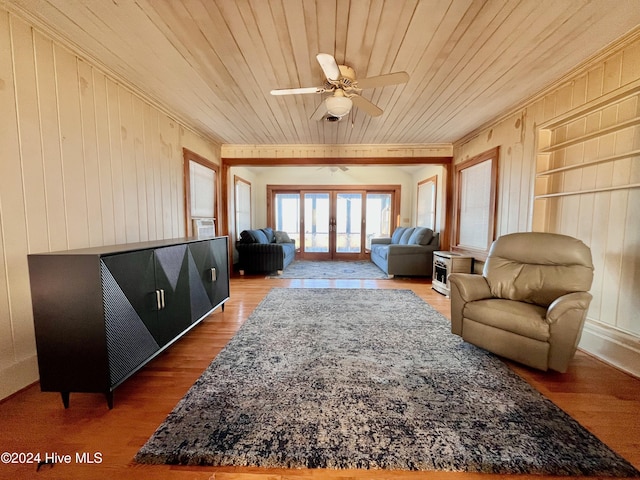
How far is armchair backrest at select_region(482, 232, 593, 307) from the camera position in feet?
6.67

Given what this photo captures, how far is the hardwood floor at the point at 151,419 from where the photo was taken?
1126mm

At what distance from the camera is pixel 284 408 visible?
4.91 ft

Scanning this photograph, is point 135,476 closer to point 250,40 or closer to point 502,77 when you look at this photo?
point 250,40

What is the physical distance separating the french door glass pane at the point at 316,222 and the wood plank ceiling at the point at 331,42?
4.44 m

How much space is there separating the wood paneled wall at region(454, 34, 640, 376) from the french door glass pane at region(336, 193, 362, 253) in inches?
186

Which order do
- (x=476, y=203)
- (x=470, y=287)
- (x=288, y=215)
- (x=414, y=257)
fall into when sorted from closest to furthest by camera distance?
1. (x=470, y=287)
2. (x=476, y=203)
3. (x=414, y=257)
4. (x=288, y=215)

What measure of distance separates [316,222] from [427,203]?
3.07 metres

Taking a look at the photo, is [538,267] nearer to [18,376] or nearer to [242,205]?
[18,376]

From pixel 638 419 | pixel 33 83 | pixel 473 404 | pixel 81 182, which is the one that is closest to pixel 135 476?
pixel 473 404

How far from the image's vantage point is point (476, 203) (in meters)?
3.93

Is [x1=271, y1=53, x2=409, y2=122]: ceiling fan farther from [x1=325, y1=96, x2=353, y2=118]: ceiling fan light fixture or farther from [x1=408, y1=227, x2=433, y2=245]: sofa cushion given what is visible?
[x1=408, y1=227, x2=433, y2=245]: sofa cushion

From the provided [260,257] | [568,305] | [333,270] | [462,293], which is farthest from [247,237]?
[568,305]

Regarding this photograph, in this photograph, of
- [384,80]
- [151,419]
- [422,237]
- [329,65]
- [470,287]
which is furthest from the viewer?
[422,237]

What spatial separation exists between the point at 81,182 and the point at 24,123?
489mm
